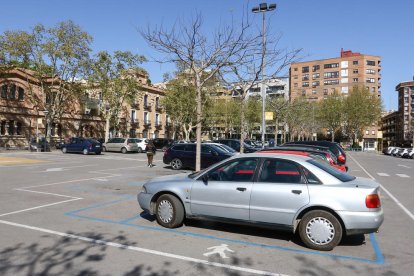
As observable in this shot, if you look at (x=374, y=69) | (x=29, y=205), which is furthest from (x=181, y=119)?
(x=374, y=69)

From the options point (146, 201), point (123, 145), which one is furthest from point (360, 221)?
point (123, 145)

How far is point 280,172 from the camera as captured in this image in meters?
6.02

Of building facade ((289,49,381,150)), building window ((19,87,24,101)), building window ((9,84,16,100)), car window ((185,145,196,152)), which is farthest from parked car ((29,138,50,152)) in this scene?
building facade ((289,49,381,150))

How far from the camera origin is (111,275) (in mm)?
4508

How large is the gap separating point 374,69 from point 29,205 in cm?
10146

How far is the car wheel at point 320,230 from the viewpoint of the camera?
5.53 m

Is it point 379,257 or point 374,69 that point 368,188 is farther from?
point 374,69

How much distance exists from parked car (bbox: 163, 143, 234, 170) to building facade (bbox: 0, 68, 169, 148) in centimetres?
2302

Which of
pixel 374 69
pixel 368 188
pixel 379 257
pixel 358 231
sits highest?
pixel 374 69

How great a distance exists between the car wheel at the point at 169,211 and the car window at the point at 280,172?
1.66 m

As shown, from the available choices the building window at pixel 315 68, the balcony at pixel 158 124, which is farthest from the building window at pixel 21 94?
the building window at pixel 315 68

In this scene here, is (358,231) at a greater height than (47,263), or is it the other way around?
(358,231)

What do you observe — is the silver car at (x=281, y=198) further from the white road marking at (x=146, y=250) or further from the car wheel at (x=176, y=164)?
the car wheel at (x=176, y=164)

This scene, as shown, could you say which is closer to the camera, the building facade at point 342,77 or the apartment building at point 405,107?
the building facade at point 342,77
